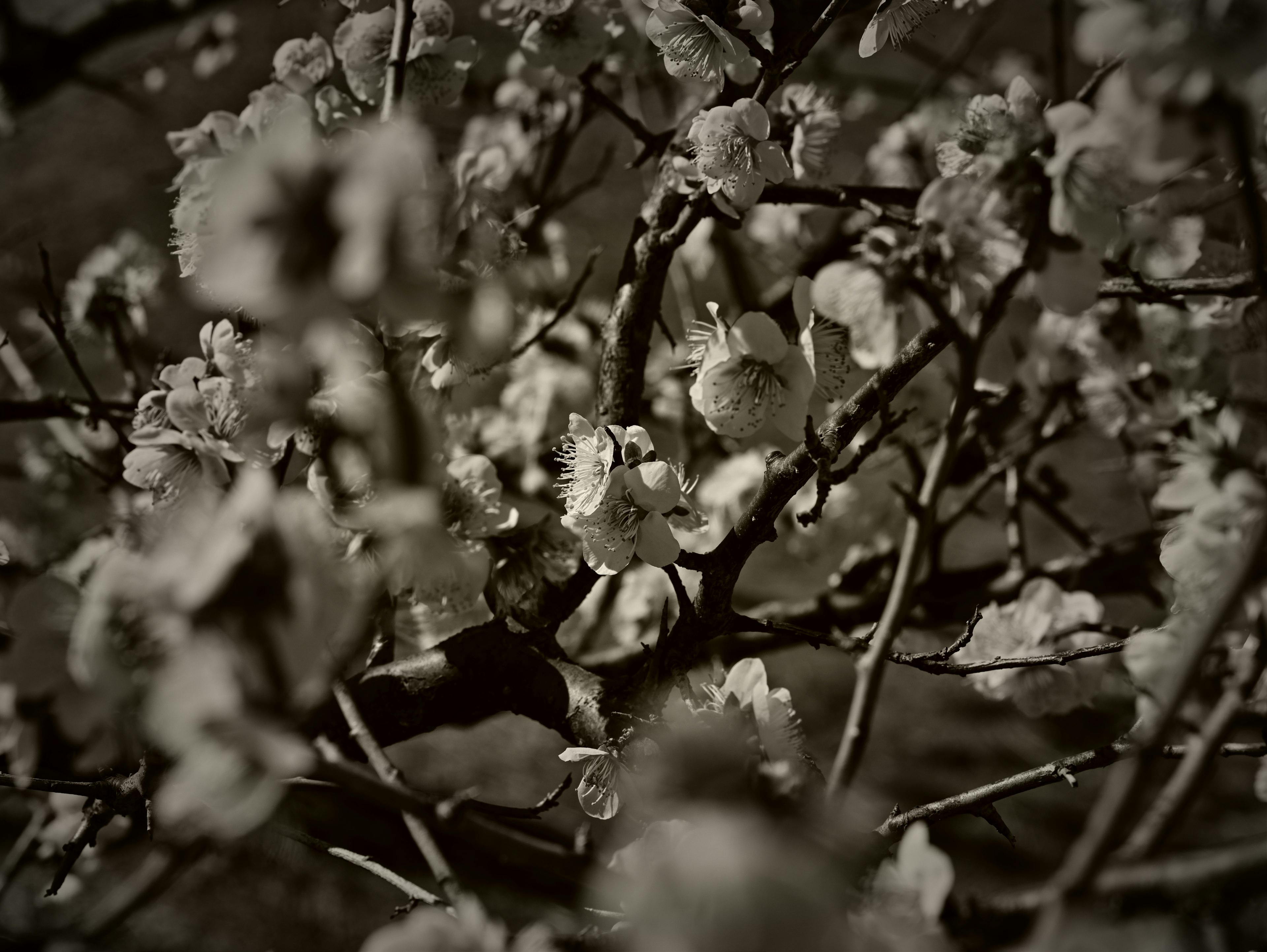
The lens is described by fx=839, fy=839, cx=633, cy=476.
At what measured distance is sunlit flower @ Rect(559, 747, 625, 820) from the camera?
0.51m

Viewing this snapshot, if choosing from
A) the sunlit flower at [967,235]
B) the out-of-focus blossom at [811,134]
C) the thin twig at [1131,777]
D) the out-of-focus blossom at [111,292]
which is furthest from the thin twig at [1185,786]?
the out-of-focus blossom at [111,292]

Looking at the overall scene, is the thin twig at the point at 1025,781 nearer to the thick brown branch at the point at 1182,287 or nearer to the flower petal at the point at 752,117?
the thick brown branch at the point at 1182,287

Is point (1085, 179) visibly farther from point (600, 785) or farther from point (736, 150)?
point (600, 785)

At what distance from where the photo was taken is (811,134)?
2.28 feet

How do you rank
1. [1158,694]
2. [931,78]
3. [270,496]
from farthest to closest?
[931,78] → [1158,694] → [270,496]

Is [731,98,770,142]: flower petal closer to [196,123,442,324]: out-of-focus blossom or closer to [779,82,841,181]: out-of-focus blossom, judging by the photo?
[779,82,841,181]: out-of-focus blossom

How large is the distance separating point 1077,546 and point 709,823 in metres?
1.44

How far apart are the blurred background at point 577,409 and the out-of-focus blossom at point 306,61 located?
58mm

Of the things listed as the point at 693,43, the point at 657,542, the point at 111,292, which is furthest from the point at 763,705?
the point at 111,292

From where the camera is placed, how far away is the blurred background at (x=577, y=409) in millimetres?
1095

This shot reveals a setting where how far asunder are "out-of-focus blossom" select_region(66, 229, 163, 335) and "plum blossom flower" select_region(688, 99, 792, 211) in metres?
0.71

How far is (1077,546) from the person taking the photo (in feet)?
4.81

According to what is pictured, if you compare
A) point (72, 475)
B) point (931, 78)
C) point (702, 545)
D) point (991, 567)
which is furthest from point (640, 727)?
point (931, 78)

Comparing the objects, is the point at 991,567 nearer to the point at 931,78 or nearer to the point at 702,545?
the point at 702,545
